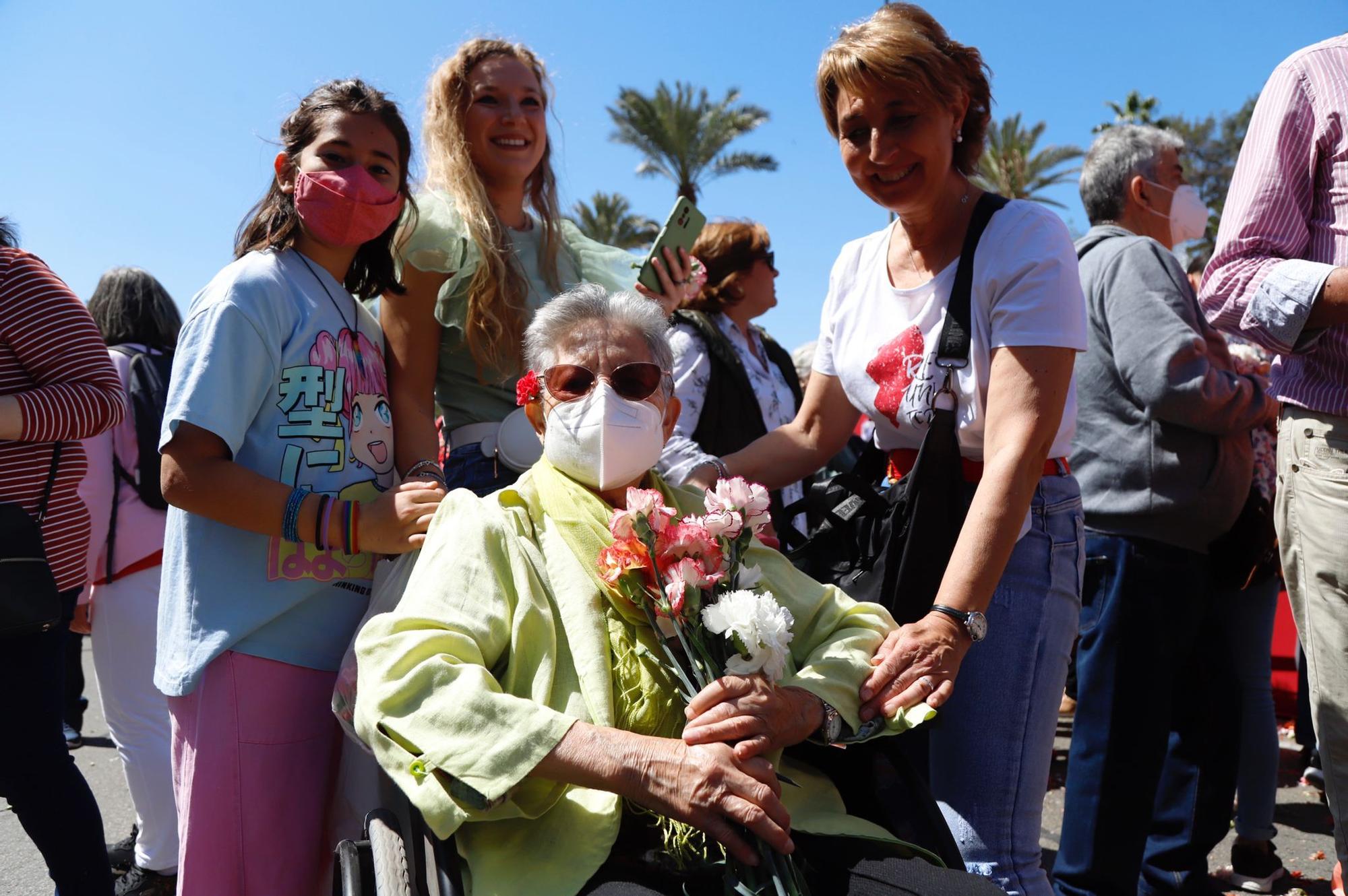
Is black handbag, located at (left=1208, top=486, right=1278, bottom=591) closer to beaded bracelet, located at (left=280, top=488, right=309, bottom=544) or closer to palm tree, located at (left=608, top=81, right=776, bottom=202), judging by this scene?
beaded bracelet, located at (left=280, top=488, right=309, bottom=544)

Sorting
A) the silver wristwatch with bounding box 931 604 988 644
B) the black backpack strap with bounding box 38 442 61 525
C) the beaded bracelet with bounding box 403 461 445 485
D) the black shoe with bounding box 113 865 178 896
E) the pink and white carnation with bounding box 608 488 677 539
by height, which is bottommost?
the black shoe with bounding box 113 865 178 896

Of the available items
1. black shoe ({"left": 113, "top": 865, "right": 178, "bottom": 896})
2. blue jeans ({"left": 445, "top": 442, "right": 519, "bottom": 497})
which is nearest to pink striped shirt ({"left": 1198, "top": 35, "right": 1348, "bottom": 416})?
blue jeans ({"left": 445, "top": 442, "right": 519, "bottom": 497})

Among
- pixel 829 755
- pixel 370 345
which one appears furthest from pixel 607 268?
pixel 829 755

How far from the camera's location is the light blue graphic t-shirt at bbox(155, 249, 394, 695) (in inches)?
91.5

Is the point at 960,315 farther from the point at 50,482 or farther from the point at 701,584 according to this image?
the point at 50,482

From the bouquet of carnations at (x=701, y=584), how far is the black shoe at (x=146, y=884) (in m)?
2.84

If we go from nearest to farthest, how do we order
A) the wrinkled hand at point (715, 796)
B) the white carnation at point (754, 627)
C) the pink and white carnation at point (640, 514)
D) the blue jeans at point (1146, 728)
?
the wrinkled hand at point (715, 796) → the white carnation at point (754, 627) → the pink and white carnation at point (640, 514) → the blue jeans at point (1146, 728)

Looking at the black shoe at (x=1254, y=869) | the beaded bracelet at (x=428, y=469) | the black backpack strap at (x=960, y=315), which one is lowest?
the black shoe at (x=1254, y=869)

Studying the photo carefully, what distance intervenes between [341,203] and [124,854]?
3.22 metres

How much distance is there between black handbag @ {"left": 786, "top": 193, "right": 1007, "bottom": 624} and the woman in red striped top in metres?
2.06

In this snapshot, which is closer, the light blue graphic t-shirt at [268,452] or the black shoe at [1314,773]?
the light blue graphic t-shirt at [268,452]

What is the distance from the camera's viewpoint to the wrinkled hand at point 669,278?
3148 millimetres

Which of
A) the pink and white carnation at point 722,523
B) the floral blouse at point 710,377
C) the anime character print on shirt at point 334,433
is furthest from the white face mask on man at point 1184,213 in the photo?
the anime character print on shirt at point 334,433

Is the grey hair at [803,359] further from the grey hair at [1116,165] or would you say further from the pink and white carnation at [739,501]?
the pink and white carnation at [739,501]
